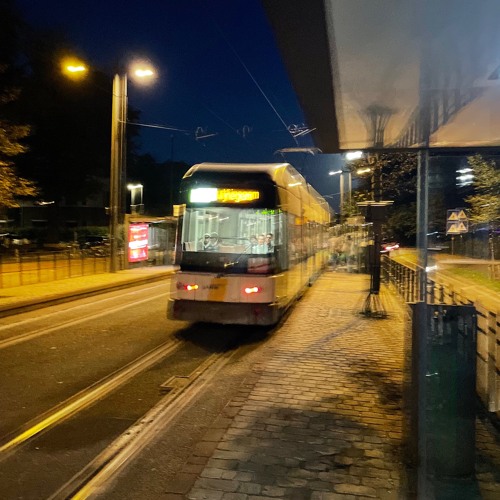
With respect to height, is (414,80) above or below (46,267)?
above

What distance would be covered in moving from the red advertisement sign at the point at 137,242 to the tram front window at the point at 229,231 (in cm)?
1658

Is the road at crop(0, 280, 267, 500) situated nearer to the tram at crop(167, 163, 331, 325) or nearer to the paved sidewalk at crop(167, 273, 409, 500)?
the paved sidewalk at crop(167, 273, 409, 500)

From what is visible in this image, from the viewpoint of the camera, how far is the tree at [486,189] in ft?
56.1

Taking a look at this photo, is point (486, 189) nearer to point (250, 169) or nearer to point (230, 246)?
point (250, 169)

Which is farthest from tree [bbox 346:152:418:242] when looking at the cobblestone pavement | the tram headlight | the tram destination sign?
the cobblestone pavement

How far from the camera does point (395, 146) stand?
644 cm

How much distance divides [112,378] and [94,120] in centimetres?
4462

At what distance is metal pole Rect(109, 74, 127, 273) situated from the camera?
24.8 meters

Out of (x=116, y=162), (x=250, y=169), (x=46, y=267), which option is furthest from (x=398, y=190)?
(x=250, y=169)

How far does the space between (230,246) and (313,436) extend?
5576 mm

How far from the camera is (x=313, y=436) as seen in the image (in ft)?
17.0

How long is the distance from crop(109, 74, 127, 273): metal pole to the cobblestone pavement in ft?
56.0

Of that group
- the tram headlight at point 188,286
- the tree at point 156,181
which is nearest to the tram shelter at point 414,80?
the tram headlight at point 188,286

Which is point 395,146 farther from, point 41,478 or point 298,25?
point 41,478
